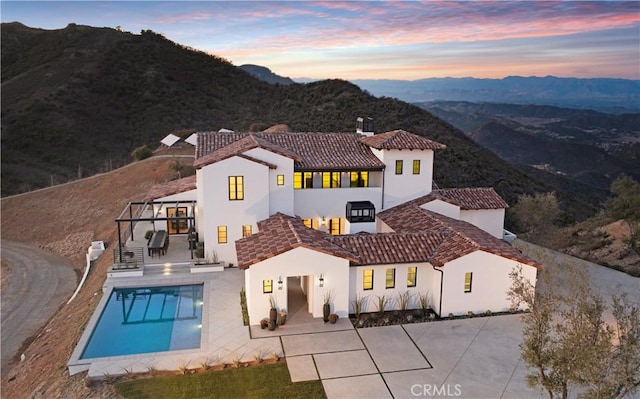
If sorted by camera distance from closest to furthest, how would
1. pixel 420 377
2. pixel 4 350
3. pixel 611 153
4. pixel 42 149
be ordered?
pixel 420 377
pixel 4 350
pixel 42 149
pixel 611 153

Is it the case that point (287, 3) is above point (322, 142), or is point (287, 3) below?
above

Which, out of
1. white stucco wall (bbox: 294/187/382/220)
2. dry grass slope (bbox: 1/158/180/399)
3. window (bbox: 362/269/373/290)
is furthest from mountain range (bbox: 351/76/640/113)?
window (bbox: 362/269/373/290)

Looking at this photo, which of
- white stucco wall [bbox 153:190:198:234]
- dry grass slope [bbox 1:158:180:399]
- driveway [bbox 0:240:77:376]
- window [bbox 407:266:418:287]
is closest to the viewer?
dry grass slope [bbox 1:158:180:399]

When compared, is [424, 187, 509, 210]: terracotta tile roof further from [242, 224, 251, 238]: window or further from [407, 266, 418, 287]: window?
[242, 224, 251, 238]: window

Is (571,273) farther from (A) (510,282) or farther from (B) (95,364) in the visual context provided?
(B) (95,364)

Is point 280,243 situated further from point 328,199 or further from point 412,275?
point 328,199

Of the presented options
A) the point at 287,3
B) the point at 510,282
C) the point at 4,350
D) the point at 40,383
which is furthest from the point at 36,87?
the point at 510,282
